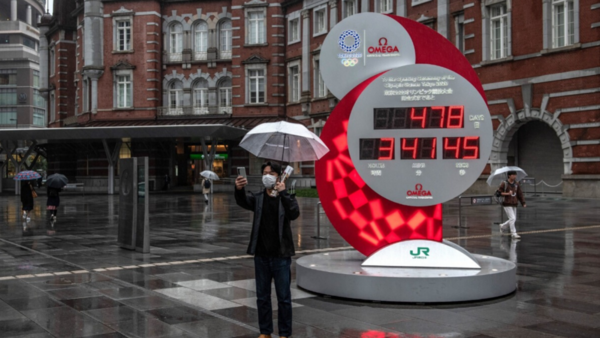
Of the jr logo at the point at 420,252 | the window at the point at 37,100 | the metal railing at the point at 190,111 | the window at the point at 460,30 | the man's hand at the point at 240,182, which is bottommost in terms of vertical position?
the jr logo at the point at 420,252

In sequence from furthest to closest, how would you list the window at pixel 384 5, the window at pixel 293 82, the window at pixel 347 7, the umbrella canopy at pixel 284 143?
1. the window at pixel 293 82
2. the window at pixel 347 7
3. the window at pixel 384 5
4. the umbrella canopy at pixel 284 143

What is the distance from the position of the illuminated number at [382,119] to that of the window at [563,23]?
72.2 ft

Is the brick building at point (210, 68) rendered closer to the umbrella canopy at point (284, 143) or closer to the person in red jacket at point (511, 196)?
the person in red jacket at point (511, 196)

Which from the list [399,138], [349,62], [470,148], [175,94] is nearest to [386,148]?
[399,138]

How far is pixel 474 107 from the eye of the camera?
372 inches

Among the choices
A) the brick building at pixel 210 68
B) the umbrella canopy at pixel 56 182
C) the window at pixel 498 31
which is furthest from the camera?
the brick building at pixel 210 68

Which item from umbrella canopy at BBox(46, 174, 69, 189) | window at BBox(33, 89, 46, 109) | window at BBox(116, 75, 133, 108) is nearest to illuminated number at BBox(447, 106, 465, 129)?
umbrella canopy at BBox(46, 174, 69, 189)

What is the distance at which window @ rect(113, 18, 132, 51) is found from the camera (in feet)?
163

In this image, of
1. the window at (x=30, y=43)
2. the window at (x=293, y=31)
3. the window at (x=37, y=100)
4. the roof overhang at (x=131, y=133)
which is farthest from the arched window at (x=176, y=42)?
the window at (x=30, y=43)

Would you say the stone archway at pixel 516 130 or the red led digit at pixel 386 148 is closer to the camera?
the red led digit at pixel 386 148

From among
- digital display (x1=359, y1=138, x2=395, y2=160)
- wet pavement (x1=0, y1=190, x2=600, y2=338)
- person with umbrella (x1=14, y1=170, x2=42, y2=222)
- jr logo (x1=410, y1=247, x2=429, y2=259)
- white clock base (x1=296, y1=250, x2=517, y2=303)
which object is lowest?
wet pavement (x1=0, y1=190, x2=600, y2=338)

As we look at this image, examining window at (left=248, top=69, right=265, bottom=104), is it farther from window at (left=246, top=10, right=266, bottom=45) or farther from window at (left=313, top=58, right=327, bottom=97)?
window at (left=313, top=58, right=327, bottom=97)

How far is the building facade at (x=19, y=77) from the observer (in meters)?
116

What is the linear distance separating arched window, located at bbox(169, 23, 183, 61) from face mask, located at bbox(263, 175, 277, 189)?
45.3 meters
